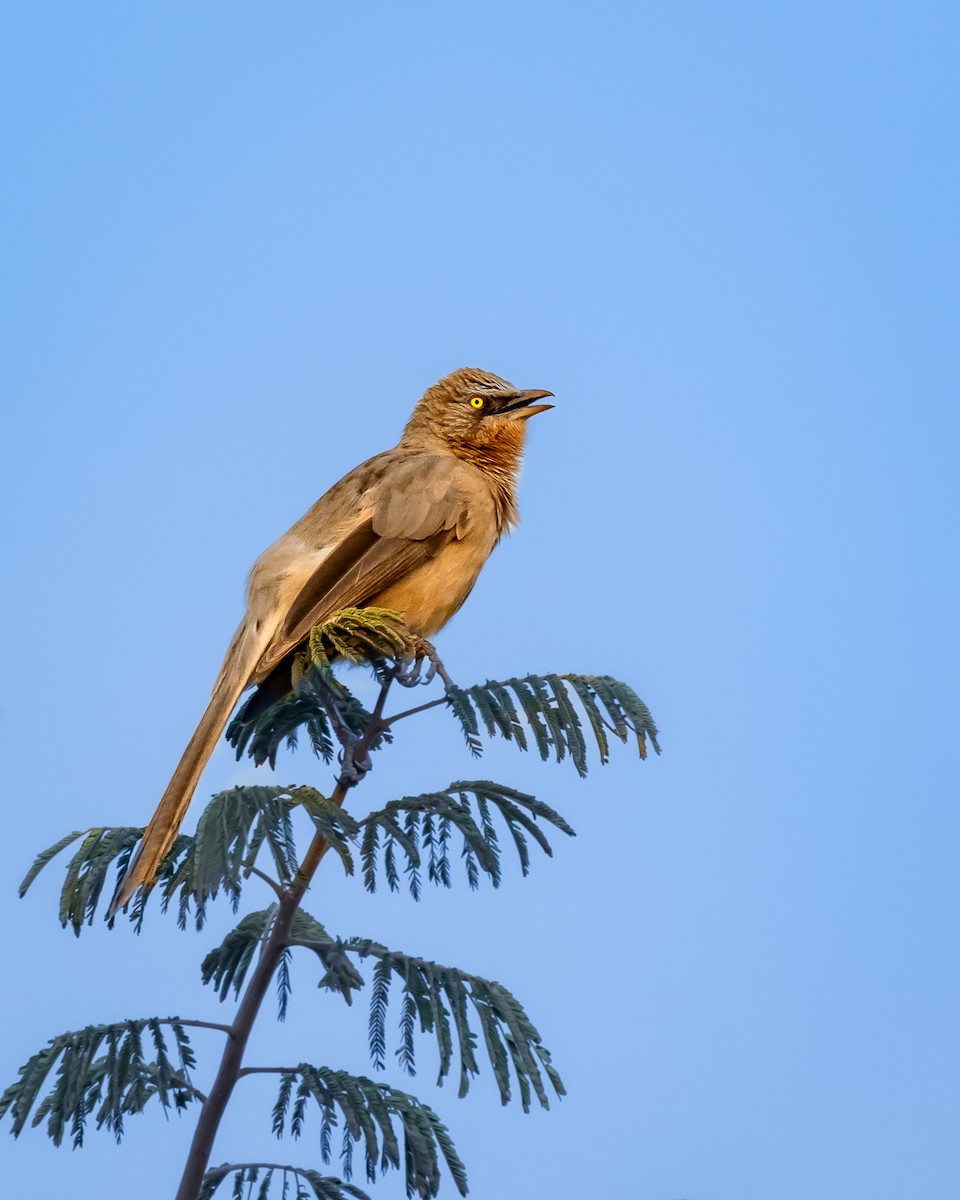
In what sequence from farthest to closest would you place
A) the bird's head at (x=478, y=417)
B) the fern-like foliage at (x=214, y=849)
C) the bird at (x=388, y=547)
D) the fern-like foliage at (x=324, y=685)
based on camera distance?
1. the bird's head at (x=478, y=417)
2. the bird at (x=388, y=547)
3. the fern-like foliage at (x=324, y=685)
4. the fern-like foliage at (x=214, y=849)

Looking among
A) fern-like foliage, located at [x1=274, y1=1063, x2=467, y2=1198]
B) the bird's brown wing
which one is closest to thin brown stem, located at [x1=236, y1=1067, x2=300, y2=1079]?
fern-like foliage, located at [x1=274, y1=1063, x2=467, y2=1198]

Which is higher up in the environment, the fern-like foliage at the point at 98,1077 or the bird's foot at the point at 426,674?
the bird's foot at the point at 426,674

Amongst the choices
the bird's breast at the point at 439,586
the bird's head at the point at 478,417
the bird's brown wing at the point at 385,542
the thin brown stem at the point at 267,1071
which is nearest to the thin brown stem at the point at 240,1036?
the thin brown stem at the point at 267,1071

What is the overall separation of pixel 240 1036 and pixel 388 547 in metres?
2.91

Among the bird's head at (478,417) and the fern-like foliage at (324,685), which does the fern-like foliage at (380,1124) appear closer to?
the fern-like foliage at (324,685)

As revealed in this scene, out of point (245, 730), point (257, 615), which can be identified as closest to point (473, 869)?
point (245, 730)

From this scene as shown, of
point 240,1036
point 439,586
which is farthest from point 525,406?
point 240,1036

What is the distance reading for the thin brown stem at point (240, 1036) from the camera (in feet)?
12.3

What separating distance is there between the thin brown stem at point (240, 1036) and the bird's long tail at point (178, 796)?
0.57m

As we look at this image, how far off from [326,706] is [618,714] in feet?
3.63

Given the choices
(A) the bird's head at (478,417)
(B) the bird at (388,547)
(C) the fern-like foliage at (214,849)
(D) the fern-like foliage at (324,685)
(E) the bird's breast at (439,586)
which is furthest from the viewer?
(A) the bird's head at (478,417)

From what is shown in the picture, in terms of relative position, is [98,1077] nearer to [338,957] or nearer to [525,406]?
[338,957]

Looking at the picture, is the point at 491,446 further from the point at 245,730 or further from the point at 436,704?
the point at 436,704

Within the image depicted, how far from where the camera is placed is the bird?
5.80 meters
